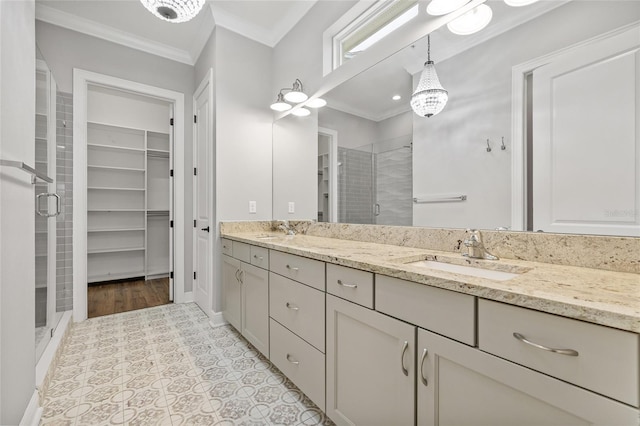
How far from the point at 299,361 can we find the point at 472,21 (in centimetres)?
198

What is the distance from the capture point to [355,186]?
2.07 metres

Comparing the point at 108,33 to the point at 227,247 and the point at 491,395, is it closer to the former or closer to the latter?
the point at 227,247

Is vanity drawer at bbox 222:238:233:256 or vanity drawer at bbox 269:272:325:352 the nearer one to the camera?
vanity drawer at bbox 269:272:325:352

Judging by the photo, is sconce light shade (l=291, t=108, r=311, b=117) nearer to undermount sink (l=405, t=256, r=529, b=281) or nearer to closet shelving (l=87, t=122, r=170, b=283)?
undermount sink (l=405, t=256, r=529, b=281)

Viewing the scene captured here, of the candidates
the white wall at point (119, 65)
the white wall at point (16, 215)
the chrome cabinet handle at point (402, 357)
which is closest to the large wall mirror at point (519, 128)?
the chrome cabinet handle at point (402, 357)

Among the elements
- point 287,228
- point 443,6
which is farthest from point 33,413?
point 443,6

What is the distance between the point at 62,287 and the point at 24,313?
64.8 inches

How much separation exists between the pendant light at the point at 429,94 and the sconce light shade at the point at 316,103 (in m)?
0.93

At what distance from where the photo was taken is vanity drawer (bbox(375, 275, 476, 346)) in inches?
32.1

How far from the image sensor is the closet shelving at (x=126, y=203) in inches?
156

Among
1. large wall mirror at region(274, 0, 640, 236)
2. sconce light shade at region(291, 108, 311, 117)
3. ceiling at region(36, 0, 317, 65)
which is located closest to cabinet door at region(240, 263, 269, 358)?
large wall mirror at region(274, 0, 640, 236)

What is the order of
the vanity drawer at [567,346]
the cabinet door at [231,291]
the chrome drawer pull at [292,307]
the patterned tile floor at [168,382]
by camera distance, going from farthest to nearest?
1. the cabinet door at [231,291]
2. the chrome drawer pull at [292,307]
3. the patterned tile floor at [168,382]
4. the vanity drawer at [567,346]

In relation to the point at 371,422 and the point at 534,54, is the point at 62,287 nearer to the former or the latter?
the point at 371,422

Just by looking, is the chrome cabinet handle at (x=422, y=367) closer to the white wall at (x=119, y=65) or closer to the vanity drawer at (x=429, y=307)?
the vanity drawer at (x=429, y=307)
